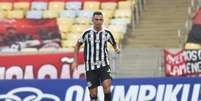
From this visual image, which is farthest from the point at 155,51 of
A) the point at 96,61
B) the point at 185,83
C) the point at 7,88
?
the point at 96,61

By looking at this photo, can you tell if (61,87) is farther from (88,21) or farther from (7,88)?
(88,21)

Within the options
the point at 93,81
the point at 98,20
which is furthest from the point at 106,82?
the point at 98,20

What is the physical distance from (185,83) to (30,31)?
7.70 m

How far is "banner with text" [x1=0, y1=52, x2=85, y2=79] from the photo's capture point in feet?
50.1

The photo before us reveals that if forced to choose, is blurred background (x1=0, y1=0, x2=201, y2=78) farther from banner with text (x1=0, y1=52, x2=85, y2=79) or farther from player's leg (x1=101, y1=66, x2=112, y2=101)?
player's leg (x1=101, y1=66, x2=112, y2=101)

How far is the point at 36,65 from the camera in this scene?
15.4 m

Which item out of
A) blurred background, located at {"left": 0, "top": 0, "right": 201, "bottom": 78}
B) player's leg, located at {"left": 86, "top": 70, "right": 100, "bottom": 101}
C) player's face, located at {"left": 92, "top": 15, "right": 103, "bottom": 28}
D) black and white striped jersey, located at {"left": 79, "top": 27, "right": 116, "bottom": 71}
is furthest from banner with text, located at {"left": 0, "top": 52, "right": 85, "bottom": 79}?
player's face, located at {"left": 92, "top": 15, "right": 103, "bottom": 28}

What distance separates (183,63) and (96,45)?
5387 mm

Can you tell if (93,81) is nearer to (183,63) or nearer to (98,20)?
(98,20)

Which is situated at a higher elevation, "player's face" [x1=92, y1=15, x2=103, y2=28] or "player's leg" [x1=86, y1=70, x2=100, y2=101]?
"player's face" [x1=92, y1=15, x2=103, y2=28]

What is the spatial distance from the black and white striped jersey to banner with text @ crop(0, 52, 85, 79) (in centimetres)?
484

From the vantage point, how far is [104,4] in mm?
20750

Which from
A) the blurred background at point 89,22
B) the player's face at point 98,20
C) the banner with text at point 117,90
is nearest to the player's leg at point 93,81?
the player's face at point 98,20

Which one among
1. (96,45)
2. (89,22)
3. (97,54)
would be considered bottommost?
(89,22)
